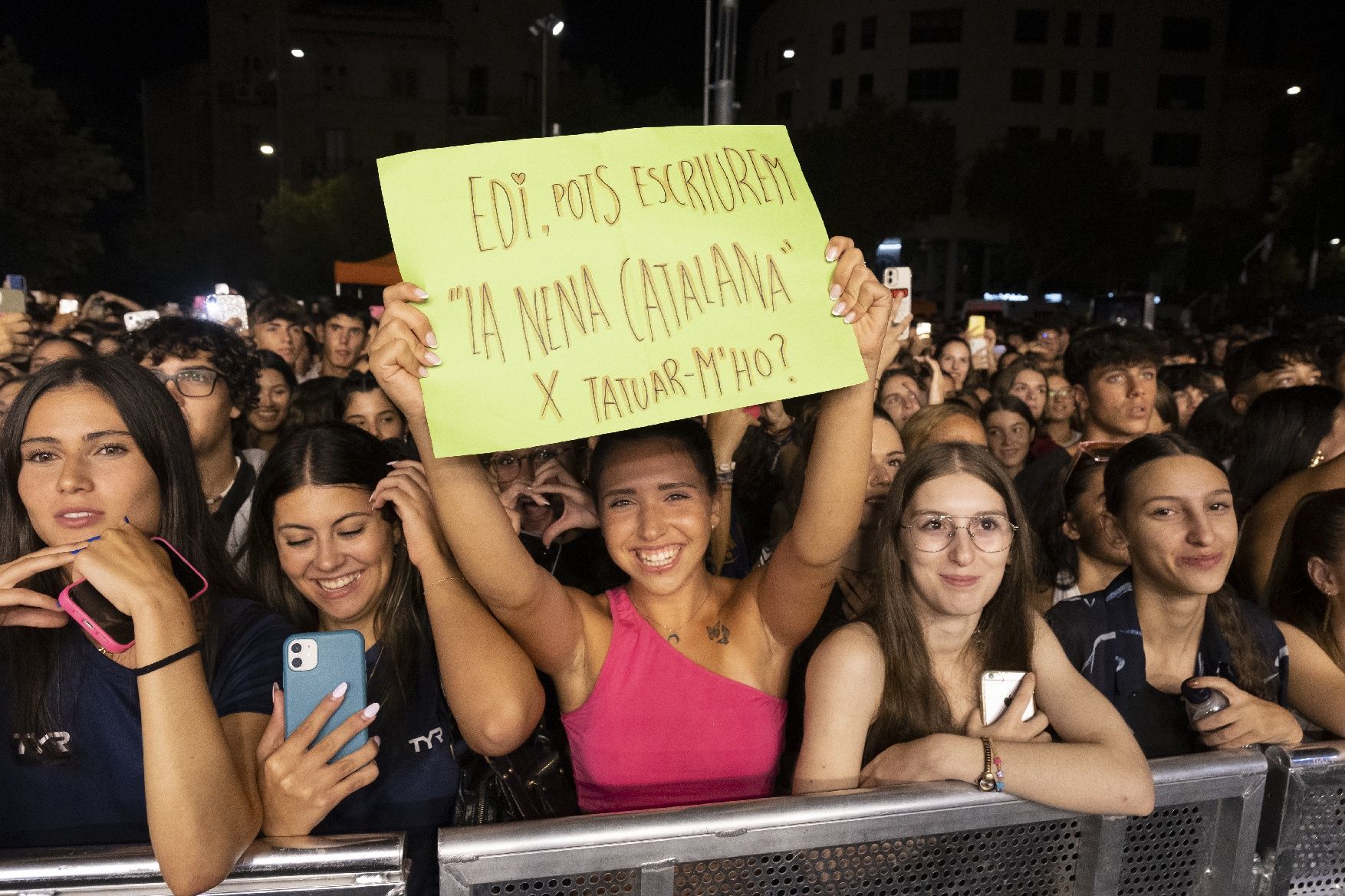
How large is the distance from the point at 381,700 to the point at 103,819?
583 mm

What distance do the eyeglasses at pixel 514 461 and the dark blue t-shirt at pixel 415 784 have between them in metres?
1.15

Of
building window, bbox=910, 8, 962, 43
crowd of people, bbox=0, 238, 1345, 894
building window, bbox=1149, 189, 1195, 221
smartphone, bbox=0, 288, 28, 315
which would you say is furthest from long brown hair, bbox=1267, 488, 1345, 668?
building window, bbox=1149, 189, 1195, 221

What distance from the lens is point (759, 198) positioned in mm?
2018

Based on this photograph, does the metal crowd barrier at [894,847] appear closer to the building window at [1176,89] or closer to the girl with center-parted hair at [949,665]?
the girl with center-parted hair at [949,665]

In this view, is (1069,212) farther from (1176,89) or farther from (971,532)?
(971,532)

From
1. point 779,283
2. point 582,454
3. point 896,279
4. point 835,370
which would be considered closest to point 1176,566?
point 835,370

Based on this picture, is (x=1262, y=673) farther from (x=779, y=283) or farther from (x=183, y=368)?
(x=183, y=368)

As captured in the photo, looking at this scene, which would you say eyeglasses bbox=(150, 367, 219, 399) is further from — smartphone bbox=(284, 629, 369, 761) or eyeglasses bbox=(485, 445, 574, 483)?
smartphone bbox=(284, 629, 369, 761)

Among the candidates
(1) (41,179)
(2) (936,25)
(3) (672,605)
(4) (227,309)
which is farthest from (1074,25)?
(3) (672,605)

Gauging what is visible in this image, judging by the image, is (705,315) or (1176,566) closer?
(705,315)

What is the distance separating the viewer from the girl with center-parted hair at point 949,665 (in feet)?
5.91

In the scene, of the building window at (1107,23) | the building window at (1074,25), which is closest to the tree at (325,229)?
the building window at (1074,25)

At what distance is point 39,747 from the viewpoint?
71.3 inches

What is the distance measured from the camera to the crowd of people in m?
1.71
